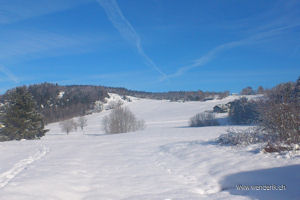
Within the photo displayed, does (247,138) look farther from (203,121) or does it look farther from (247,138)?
(203,121)

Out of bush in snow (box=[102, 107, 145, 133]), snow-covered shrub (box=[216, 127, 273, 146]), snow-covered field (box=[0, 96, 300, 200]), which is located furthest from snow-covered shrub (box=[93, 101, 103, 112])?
snow-covered field (box=[0, 96, 300, 200])

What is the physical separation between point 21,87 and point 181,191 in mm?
29839

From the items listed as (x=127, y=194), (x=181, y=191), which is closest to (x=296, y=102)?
(x=181, y=191)

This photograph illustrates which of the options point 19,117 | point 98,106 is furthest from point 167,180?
point 98,106

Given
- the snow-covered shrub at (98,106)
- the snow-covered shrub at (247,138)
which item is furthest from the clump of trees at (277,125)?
the snow-covered shrub at (98,106)

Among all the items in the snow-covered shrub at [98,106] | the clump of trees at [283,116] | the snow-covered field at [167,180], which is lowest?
the snow-covered field at [167,180]

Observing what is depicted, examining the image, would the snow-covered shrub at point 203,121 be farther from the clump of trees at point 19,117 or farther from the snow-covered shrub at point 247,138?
the snow-covered shrub at point 247,138

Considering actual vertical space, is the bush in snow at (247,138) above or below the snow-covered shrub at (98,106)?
below

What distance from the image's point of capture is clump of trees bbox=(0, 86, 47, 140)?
95.6 ft

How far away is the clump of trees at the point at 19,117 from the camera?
1147 inches

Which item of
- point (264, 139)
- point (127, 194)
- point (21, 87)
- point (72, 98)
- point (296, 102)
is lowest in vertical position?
point (127, 194)

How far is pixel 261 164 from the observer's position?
7.75m

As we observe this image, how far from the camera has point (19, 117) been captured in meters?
29.6

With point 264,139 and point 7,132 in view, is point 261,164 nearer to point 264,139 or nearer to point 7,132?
point 264,139
